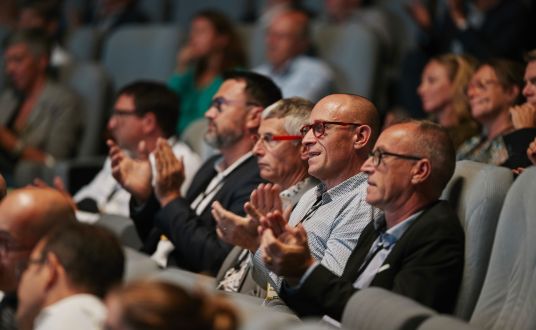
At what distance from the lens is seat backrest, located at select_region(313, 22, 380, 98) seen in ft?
18.5

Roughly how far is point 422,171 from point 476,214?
18 cm

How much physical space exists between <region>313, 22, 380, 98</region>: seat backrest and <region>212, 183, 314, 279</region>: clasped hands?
2.48m

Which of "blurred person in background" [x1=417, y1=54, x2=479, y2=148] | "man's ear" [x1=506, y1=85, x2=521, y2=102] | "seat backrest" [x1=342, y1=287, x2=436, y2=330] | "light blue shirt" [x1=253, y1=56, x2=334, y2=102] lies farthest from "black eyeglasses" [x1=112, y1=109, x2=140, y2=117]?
"seat backrest" [x1=342, y1=287, x2=436, y2=330]

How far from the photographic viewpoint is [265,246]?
281cm

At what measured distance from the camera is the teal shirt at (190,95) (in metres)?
5.59

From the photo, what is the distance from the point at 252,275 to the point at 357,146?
1.62 ft

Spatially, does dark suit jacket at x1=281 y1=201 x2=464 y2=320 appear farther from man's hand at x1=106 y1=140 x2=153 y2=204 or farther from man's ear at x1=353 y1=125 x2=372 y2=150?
man's hand at x1=106 y1=140 x2=153 y2=204

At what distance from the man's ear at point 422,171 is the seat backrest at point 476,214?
0.45 ft

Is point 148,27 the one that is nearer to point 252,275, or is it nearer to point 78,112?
point 78,112

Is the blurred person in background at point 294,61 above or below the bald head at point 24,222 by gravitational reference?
below

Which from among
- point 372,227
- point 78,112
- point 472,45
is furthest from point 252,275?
point 78,112

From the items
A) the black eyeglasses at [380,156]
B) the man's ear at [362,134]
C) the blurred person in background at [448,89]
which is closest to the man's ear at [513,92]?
the blurred person in background at [448,89]

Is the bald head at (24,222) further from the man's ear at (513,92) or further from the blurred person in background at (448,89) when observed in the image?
the blurred person in background at (448,89)

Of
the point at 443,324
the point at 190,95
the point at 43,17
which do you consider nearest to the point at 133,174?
the point at 190,95
